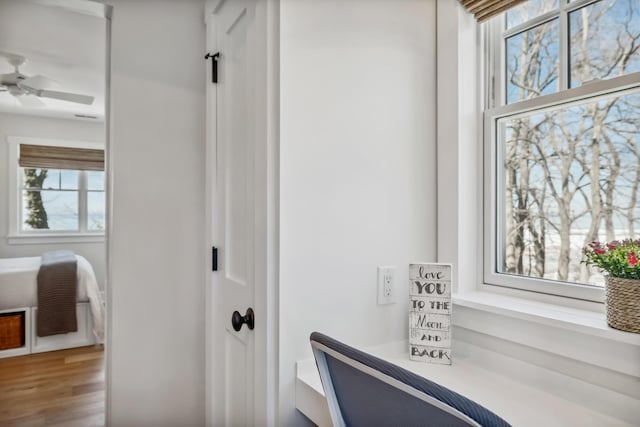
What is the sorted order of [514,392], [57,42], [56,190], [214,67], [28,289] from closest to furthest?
1. [514,392]
2. [214,67]
3. [57,42]
4. [28,289]
5. [56,190]

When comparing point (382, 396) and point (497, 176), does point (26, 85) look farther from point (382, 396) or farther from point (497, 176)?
point (382, 396)

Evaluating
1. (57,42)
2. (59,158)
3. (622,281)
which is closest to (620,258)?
(622,281)

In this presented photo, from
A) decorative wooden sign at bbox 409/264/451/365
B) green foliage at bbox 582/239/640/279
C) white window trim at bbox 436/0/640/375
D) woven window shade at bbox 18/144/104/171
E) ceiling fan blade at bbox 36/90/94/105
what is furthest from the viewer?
woven window shade at bbox 18/144/104/171

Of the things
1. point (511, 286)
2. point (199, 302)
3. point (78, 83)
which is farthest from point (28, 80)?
point (511, 286)

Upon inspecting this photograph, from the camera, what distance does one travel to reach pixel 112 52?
165 centimetres

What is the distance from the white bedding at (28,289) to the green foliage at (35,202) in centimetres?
159

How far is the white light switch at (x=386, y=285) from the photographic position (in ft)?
4.19

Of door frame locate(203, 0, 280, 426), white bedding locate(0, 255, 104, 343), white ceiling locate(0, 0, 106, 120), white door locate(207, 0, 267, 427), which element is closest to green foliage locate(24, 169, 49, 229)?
white bedding locate(0, 255, 104, 343)

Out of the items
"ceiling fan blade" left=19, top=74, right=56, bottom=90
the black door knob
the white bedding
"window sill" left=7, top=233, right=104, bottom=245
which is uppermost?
"ceiling fan blade" left=19, top=74, right=56, bottom=90

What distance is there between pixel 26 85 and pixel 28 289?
1.78 meters

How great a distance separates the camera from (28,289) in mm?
3535

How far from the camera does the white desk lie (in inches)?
35.3

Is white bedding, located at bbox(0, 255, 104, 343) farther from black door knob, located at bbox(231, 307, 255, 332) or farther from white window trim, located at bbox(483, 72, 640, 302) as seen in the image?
white window trim, located at bbox(483, 72, 640, 302)

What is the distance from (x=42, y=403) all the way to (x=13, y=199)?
140 inches
